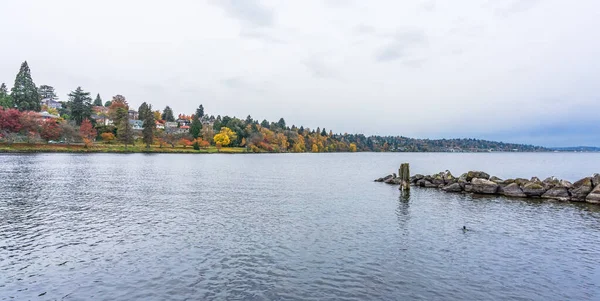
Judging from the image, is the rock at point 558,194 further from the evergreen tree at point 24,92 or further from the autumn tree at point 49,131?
the evergreen tree at point 24,92

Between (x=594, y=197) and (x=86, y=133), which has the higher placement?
(x=86, y=133)

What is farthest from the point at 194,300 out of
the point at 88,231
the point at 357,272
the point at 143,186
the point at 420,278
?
the point at 143,186

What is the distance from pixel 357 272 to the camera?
19500mm

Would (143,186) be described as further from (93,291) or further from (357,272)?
(357,272)

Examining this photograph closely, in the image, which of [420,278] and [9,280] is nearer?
[9,280]

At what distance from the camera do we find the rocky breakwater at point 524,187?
150 ft

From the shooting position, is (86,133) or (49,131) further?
(86,133)

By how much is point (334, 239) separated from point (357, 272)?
21.9ft

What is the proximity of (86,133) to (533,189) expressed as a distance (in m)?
186

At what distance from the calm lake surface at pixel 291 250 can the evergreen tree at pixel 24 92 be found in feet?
574

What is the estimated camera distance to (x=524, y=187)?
5031 cm

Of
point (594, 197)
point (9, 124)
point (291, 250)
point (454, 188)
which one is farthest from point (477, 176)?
point (9, 124)

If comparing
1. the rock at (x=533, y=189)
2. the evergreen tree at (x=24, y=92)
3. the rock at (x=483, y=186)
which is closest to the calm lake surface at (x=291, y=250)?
the rock at (x=533, y=189)

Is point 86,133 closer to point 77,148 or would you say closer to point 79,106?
point 77,148
